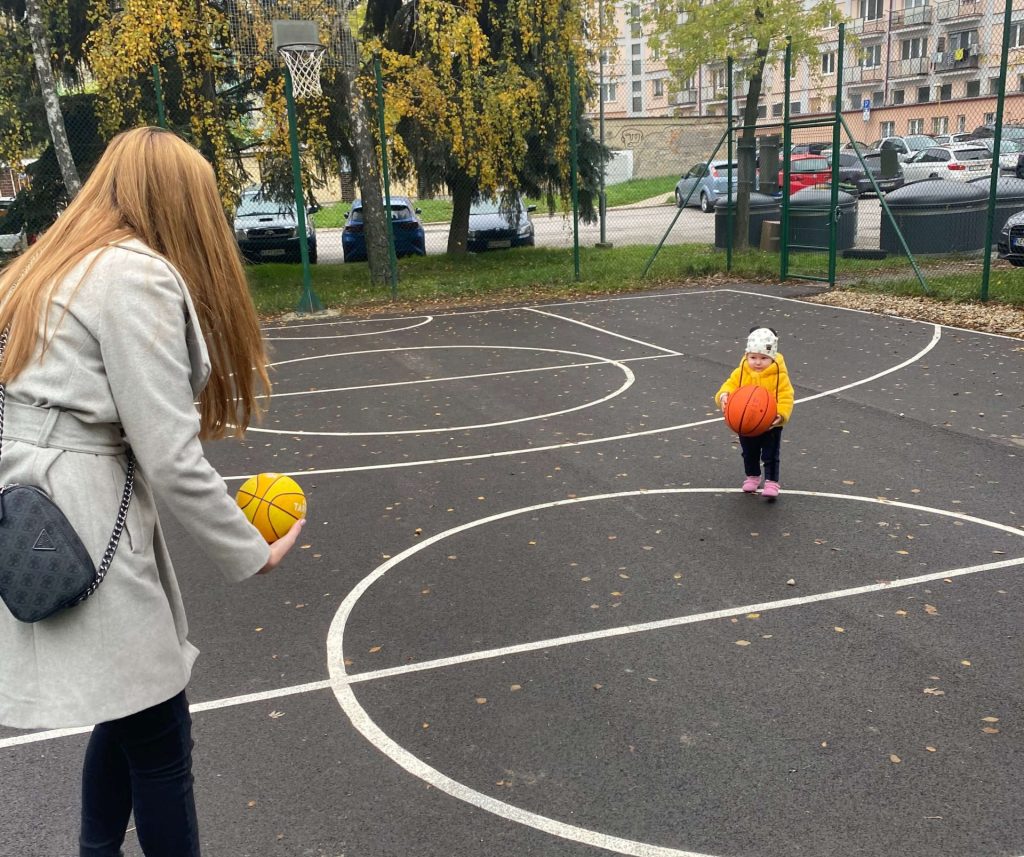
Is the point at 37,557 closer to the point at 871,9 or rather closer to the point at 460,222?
the point at 460,222

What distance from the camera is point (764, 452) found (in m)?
6.38

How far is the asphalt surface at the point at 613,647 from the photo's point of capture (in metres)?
3.32

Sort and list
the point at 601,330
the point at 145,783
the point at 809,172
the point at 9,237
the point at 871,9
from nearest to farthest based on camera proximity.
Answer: the point at 145,783
the point at 601,330
the point at 9,237
the point at 809,172
the point at 871,9

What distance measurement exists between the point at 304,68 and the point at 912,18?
5210 cm

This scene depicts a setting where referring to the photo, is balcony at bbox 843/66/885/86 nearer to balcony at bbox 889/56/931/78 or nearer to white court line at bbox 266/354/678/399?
balcony at bbox 889/56/931/78

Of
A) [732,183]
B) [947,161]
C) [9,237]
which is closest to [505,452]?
[732,183]

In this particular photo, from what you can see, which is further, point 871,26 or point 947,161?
point 871,26

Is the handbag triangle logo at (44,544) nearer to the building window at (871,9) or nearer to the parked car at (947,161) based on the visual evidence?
the parked car at (947,161)

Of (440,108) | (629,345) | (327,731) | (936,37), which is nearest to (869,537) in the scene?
(327,731)

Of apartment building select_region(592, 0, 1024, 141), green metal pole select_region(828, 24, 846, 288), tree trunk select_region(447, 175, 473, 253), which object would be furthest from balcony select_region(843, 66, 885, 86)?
green metal pole select_region(828, 24, 846, 288)

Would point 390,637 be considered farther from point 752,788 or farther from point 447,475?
point 447,475

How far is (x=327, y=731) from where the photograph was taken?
389 cm

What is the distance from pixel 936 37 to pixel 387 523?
58245 millimetres

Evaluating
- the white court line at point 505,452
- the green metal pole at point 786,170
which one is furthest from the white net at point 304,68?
the white court line at point 505,452
